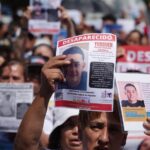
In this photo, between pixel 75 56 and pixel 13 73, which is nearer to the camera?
pixel 75 56

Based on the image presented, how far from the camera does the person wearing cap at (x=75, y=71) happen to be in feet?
12.7

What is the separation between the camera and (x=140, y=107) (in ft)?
12.8

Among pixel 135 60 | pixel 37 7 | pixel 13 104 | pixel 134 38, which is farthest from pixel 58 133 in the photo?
pixel 134 38

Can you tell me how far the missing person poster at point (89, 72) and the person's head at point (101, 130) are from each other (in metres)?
0.18

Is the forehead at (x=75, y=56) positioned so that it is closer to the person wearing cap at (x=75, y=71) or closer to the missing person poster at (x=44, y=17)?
the person wearing cap at (x=75, y=71)

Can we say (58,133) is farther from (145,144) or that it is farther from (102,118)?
(102,118)

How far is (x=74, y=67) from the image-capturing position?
388cm

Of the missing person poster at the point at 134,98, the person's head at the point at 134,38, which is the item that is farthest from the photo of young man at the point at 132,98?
the person's head at the point at 134,38

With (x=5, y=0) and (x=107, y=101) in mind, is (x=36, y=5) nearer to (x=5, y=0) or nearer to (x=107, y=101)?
(x=107, y=101)

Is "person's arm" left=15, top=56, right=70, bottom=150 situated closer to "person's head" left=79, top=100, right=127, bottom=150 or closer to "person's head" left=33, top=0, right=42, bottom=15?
"person's head" left=79, top=100, right=127, bottom=150

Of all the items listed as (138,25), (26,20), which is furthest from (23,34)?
(138,25)

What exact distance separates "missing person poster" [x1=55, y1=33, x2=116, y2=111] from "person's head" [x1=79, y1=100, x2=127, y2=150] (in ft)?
0.59

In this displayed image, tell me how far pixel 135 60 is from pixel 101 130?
5.91 m

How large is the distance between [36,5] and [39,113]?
7243 millimetres
